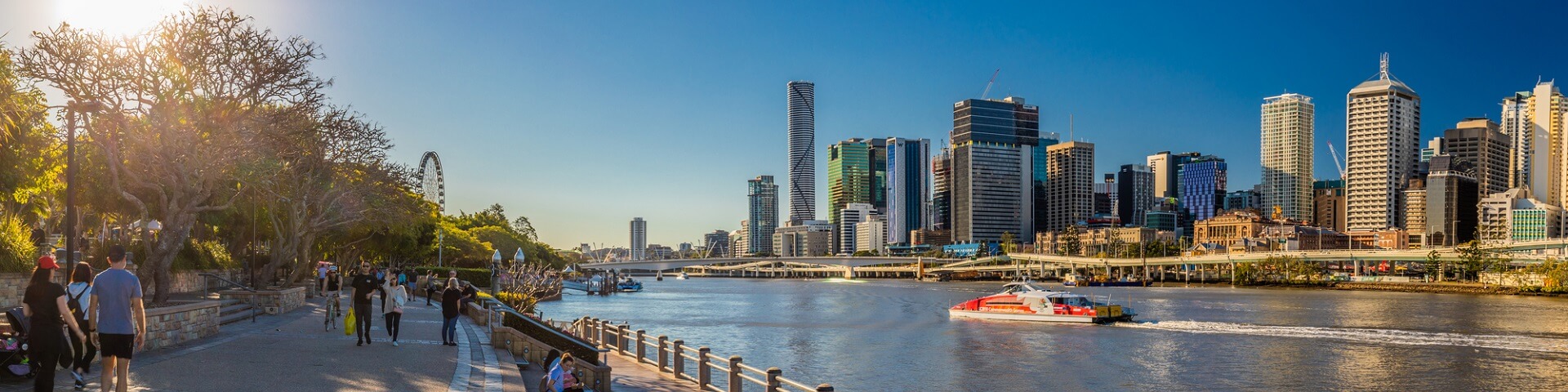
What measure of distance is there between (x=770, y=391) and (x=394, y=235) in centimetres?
5485

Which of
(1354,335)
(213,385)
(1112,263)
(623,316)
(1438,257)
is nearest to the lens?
(213,385)

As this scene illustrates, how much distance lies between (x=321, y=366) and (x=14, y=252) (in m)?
12.8

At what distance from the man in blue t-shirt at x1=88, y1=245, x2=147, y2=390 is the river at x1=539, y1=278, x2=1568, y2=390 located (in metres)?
24.9

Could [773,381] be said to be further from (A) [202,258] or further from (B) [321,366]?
(A) [202,258]

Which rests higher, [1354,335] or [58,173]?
[58,173]

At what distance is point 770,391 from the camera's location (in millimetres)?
19406

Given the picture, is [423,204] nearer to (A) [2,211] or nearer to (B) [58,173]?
(A) [2,211]

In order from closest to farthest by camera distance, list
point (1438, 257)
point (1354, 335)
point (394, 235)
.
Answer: point (1354, 335) < point (394, 235) < point (1438, 257)

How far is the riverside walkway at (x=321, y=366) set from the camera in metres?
16.1

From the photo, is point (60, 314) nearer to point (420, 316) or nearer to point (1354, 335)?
point (420, 316)

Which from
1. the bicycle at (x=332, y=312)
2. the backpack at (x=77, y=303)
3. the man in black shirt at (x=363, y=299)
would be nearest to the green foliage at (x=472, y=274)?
the bicycle at (x=332, y=312)

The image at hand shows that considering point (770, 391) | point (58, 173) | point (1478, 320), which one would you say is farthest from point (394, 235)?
point (1478, 320)

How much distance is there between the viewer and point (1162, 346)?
51.0 meters

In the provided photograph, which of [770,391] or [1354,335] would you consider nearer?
[770,391]
